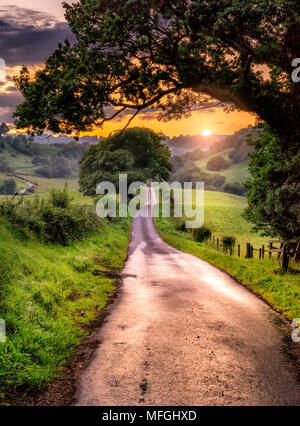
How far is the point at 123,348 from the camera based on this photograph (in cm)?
705

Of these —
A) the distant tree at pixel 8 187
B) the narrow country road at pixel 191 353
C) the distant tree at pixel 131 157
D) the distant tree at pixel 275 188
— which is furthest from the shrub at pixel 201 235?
the distant tree at pixel 8 187

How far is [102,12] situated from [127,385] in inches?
451

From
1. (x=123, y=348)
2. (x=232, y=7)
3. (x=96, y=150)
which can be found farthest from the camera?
(x=96, y=150)

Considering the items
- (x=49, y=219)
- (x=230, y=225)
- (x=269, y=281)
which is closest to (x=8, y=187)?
(x=230, y=225)

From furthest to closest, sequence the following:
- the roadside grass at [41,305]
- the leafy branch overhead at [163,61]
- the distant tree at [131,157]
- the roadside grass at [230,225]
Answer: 1. the distant tree at [131,157]
2. the roadside grass at [230,225]
3. the leafy branch overhead at [163,61]
4. the roadside grass at [41,305]

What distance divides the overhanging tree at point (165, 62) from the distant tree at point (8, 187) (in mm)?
139887

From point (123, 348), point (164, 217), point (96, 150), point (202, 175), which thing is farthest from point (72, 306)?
point (202, 175)

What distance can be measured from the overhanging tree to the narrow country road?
23.9 ft

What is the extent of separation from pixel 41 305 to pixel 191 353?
4295mm

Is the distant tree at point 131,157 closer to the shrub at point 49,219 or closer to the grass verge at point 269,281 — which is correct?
the shrub at point 49,219

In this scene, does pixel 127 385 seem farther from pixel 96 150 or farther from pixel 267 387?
pixel 96 150

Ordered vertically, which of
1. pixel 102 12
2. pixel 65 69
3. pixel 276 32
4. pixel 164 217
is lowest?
pixel 164 217

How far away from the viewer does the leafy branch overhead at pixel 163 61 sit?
1008 centimetres

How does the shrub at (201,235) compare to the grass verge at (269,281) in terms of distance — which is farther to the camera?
the shrub at (201,235)
